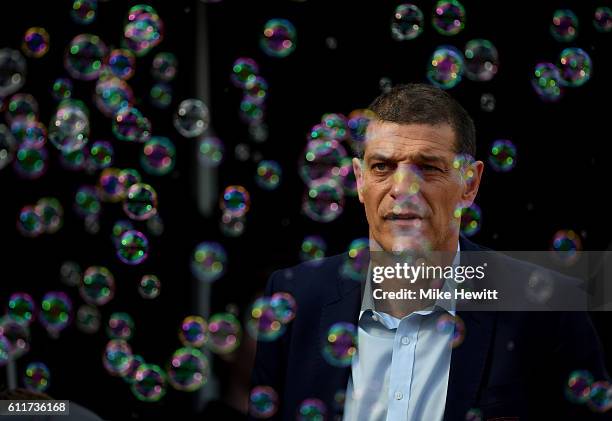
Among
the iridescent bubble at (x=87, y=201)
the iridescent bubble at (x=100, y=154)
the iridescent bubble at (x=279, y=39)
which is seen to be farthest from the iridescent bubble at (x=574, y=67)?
the iridescent bubble at (x=87, y=201)

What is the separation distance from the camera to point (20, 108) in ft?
12.0

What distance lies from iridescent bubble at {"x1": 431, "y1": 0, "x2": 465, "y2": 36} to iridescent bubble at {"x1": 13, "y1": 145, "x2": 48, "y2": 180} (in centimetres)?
193

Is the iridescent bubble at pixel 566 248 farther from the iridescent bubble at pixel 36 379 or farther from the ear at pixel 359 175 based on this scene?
the iridescent bubble at pixel 36 379

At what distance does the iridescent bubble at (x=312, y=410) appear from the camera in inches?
92.2

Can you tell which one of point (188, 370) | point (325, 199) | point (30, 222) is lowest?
point (188, 370)

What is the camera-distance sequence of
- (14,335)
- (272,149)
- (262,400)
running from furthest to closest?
(272,149), (14,335), (262,400)

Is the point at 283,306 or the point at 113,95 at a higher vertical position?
the point at 113,95

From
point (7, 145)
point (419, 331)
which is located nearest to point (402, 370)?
point (419, 331)

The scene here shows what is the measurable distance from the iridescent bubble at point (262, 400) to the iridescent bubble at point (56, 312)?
1.26m

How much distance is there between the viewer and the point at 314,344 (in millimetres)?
2488

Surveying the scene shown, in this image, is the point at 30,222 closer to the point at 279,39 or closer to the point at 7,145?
the point at 7,145

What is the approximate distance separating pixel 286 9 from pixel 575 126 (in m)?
1.68

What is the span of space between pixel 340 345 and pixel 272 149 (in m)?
2.32

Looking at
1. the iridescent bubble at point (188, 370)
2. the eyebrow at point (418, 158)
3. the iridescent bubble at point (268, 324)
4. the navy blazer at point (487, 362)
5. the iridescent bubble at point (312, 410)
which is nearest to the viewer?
the navy blazer at point (487, 362)
